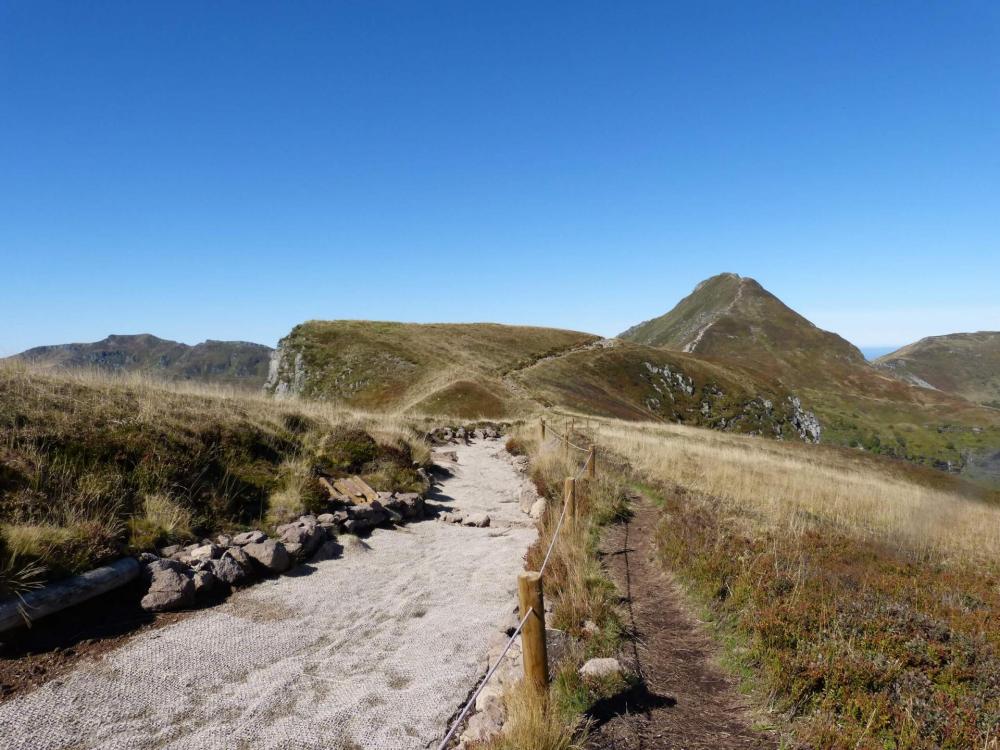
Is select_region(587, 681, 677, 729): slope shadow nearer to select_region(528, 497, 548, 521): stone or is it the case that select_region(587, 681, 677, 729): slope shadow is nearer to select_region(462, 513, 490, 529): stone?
select_region(528, 497, 548, 521): stone

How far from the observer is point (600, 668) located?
6008 mm

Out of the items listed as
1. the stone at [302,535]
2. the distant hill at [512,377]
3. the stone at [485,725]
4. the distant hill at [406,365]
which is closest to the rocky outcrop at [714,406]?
the distant hill at [512,377]

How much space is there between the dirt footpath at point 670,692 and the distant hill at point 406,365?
121 ft

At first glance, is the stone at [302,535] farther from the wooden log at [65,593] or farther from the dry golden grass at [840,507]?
the dry golden grass at [840,507]

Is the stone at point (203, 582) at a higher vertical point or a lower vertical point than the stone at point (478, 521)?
higher

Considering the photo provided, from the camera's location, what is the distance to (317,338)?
75062mm

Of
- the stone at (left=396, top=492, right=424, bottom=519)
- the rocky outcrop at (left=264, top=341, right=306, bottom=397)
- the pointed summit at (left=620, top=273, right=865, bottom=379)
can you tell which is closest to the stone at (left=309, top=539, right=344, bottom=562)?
the stone at (left=396, top=492, right=424, bottom=519)

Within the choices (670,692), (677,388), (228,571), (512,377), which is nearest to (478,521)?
(228,571)

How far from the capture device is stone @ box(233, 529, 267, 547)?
33.0 ft

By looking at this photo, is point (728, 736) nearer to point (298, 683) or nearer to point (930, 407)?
point (298, 683)

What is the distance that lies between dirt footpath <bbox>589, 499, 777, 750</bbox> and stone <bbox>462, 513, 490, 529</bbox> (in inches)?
201

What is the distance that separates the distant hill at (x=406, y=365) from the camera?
4956 cm

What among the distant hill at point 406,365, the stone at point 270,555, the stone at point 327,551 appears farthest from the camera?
the distant hill at point 406,365

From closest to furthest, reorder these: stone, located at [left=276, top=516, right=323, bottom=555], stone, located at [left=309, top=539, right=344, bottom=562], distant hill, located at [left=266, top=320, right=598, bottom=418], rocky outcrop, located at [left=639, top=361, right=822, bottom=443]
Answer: stone, located at [left=276, top=516, right=323, bottom=555] → stone, located at [left=309, top=539, right=344, bottom=562] → distant hill, located at [left=266, top=320, right=598, bottom=418] → rocky outcrop, located at [left=639, top=361, right=822, bottom=443]
